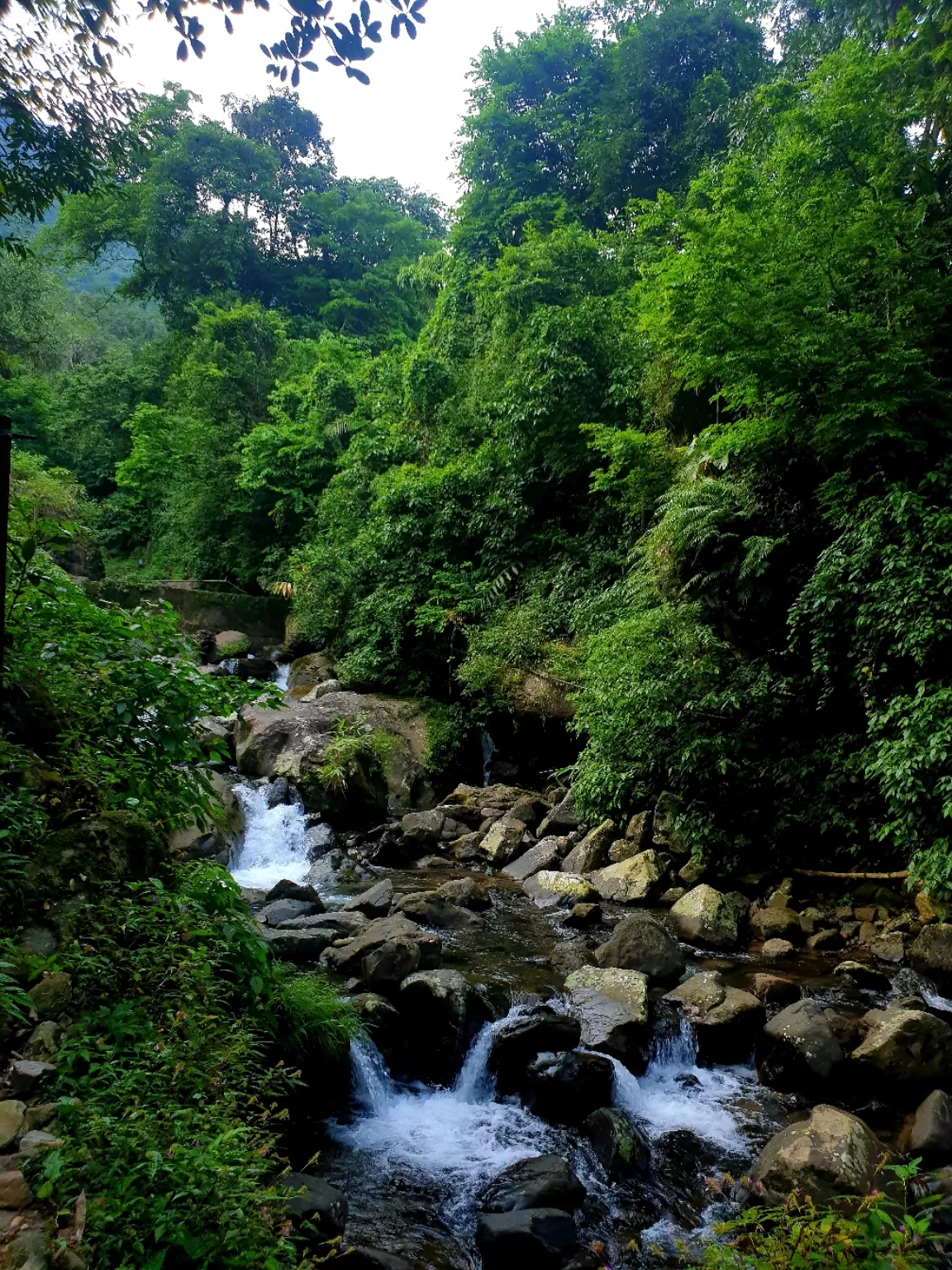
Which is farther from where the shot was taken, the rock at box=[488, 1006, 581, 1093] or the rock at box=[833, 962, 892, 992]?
the rock at box=[833, 962, 892, 992]

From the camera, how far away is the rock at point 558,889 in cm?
909

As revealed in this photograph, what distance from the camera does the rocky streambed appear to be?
14.1ft

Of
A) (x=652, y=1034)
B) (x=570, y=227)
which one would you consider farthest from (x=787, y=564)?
(x=570, y=227)

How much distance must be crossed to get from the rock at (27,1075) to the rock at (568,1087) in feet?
10.9

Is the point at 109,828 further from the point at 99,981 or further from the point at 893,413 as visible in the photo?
the point at 893,413

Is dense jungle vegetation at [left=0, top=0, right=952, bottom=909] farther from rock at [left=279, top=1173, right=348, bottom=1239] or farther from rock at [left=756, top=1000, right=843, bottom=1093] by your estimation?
rock at [left=279, top=1173, right=348, bottom=1239]

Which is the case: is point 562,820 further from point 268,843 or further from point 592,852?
point 268,843

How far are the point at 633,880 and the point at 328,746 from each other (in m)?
5.57

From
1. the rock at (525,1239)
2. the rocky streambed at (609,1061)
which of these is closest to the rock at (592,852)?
the rocky streambed at (609,1061)

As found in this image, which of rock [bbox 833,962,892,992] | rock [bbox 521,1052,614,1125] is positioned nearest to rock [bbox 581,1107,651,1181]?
rock [bbox 521,1052,614,1125]

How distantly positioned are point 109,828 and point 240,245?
30.0m

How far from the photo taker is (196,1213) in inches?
105

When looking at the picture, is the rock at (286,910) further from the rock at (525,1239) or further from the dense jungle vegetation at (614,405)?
the dense jungle vegetation at (614,405)

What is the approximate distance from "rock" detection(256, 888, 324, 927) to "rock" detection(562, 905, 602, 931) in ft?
8.88
